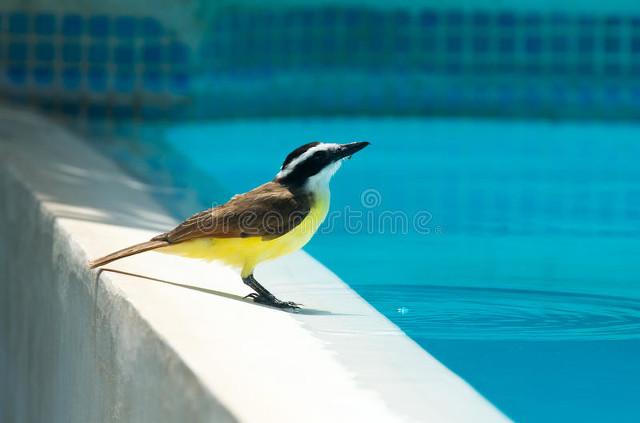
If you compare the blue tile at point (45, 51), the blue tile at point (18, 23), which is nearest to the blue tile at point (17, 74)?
the blue tile at point (45, 51)

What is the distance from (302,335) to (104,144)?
453cm

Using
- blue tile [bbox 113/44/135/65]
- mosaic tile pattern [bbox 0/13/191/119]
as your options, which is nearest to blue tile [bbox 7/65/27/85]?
mosaic tile pattern [bbox 0/13/191/119]

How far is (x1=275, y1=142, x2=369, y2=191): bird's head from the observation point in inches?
88.9

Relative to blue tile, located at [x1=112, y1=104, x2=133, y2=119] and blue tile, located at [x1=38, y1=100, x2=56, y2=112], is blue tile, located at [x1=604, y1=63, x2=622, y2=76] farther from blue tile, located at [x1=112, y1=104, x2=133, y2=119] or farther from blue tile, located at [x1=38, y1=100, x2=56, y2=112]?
blue tile, located at [x1=38, y1=100, x2=56, y2=112]

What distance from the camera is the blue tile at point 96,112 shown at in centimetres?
809

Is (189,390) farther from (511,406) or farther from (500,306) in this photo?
(500,306)

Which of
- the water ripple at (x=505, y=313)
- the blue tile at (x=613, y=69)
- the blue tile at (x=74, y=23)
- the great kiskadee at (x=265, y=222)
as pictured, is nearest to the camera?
the great kiskadee at (x=265, y=222)

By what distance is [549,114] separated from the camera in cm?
811

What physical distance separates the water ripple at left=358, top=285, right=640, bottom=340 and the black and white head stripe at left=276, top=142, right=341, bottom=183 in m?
0.39

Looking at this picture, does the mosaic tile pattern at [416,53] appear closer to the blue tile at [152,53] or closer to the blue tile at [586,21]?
the blue tile at [586,21]

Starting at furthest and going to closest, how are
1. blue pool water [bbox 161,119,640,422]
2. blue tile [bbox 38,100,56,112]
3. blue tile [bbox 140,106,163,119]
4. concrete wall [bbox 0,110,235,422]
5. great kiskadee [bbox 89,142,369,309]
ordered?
blue tile [bbox 140,106,163,119]
blue tile [bbox 38,100,56,112]
great kiskadee [bbox 89,142,369,309]
blue pool water [bbox 161,119,640,422]
concrete wall [bbox 0,110,235,422]

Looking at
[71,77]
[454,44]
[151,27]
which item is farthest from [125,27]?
[454,44]

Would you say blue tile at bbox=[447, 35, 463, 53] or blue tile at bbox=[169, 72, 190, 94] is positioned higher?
blue tile at bbox=[447, 35, 463, 53]

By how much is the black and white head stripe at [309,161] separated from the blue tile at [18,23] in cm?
638
